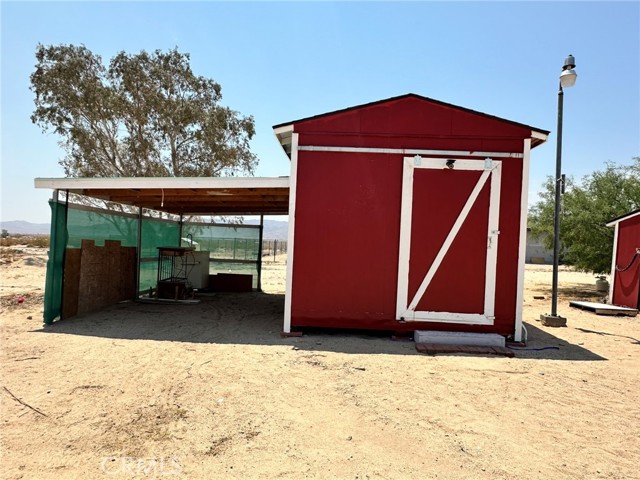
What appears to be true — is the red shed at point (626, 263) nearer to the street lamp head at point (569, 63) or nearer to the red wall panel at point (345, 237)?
the street lamp head at point (569, 63)

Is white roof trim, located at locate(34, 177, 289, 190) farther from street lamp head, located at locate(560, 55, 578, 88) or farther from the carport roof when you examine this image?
street lamp head, located at locate(560, 55, 578, 88)

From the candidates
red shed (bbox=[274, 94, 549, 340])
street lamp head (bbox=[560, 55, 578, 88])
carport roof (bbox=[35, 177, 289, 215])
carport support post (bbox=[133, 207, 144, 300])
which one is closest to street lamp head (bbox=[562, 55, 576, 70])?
street lamp head (bbox=[560, 55, 578, 88])

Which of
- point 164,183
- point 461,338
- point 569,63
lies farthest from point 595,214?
point 164,183

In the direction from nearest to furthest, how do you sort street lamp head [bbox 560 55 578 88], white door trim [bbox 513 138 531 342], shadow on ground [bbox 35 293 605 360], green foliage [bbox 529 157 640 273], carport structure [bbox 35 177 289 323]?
shadow on ground [bbox 35 293 605 360] → white door trim [bbox 513 138 531 342] → carport structure [bbox 35 177 289 323] → street lamp head [bbox 560 55 578 88] → green foliage [bbox 529 157 640 273]

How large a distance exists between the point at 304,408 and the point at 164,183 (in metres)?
5.09

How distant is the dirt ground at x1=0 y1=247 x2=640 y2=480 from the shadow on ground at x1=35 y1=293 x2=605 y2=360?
0.06 m

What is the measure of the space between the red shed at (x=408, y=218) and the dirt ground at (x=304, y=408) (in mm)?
649

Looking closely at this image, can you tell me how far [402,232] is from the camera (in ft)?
21.5

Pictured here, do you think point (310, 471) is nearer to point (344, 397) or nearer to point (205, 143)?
point (344, 397)

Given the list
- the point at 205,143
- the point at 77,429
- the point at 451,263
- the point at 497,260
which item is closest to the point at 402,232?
the point at 451,263

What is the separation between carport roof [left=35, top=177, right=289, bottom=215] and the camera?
7.13 meters

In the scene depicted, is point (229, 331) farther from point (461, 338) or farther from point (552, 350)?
point (552, 350)

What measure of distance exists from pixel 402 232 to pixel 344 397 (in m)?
3.19

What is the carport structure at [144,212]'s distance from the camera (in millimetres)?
7191
